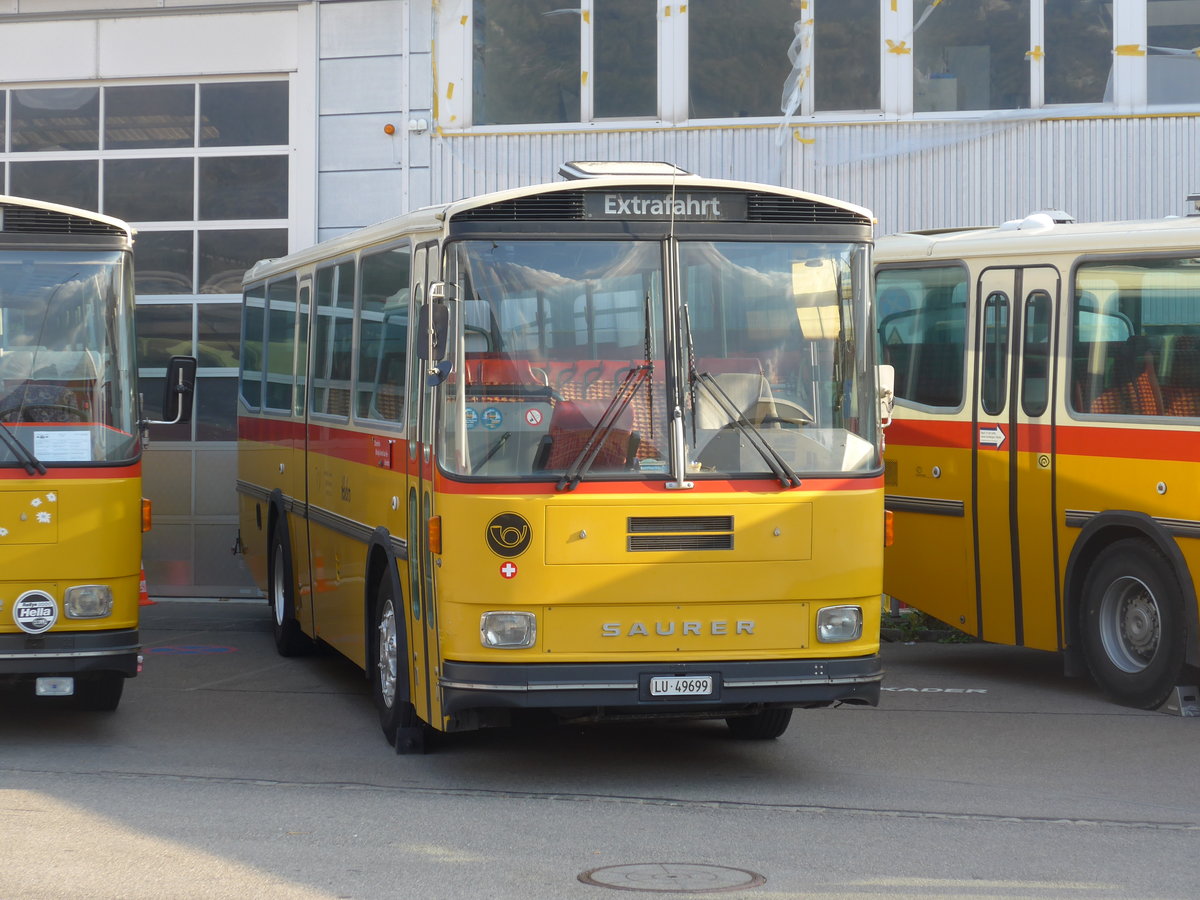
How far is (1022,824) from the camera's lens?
756 centimetres

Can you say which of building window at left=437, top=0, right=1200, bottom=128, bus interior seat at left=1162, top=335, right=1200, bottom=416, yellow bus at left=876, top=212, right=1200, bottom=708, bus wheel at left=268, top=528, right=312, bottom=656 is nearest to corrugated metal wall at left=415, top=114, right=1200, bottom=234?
building window at left=437, top=0, right=1200, bottom=128

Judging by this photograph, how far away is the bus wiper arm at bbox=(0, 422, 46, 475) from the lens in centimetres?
907

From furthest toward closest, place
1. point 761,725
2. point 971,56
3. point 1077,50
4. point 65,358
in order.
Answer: point 971,56, point 1077,50, point 761,725, point 65,358

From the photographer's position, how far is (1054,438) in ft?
36.5

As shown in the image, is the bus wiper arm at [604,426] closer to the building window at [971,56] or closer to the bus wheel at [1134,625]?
the bus wheel at [1134,625]

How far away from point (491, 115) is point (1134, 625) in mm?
8799

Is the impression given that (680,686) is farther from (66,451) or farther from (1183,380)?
(1183,380)

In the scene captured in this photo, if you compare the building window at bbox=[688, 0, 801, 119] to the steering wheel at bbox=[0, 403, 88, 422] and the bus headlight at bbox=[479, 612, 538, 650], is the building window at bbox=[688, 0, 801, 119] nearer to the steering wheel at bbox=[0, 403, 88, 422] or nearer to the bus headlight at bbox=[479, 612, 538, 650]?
the steering wheel at bbox=[0, 403, 88, 422]

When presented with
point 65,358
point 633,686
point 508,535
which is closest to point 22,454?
point 65,358

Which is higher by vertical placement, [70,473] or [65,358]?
[65,358]

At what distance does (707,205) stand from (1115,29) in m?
9.06

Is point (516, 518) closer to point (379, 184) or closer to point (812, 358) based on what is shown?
point (812, 358)

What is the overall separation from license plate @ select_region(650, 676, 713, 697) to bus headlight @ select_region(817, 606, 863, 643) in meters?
0.59

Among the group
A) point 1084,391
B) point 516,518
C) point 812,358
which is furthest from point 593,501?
point 1084,391
